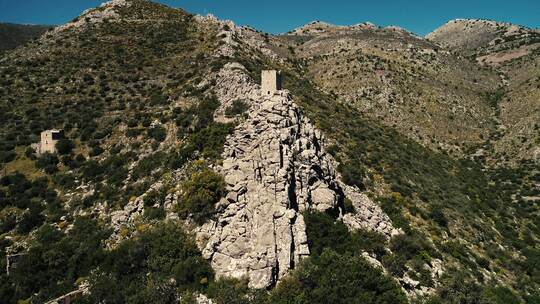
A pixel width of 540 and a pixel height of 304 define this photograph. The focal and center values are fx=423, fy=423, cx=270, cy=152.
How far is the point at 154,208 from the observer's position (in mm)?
39031

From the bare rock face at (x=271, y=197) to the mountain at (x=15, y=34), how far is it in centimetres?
11474

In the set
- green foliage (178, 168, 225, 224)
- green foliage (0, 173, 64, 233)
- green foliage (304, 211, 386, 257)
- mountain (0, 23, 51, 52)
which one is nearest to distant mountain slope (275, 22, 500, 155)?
green foliage (304, 211, 386, 257)

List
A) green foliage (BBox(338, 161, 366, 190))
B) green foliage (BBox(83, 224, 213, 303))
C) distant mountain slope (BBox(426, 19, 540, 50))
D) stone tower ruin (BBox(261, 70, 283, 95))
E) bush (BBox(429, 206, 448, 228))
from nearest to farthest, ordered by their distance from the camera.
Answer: green foliage (BBox(83, 224, 213, 303))
stone tower ruin (BBox(261, 70, 283, 95))
green foliage (BBox(338, 161, 366, 190))
bush (BBox(429, 206, 448, 228))
distant mountain slope (BBox(426, 19, 540, 50))

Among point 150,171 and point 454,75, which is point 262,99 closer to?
point 150,171

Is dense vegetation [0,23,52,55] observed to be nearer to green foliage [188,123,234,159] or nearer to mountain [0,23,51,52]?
mountain [0,23,51,52]

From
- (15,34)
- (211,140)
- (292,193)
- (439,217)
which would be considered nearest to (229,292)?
(292,193)

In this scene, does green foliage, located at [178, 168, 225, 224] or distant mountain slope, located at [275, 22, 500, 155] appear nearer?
green foliage, located at [178, 168, 225, 224]

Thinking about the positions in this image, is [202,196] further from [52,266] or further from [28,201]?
[28,201]

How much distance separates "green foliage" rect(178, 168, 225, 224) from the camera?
120 ft

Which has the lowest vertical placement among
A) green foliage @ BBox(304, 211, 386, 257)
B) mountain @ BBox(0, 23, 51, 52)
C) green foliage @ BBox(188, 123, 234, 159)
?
green foliage @ BBox(304, 211, 386, 257)

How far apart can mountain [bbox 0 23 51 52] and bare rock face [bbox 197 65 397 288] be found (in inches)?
4517

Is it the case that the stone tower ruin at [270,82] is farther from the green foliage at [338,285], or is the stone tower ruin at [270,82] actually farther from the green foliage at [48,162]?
the green foliage at [48,162]

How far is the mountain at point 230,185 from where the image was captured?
3375 cm

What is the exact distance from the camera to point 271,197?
119 feet
